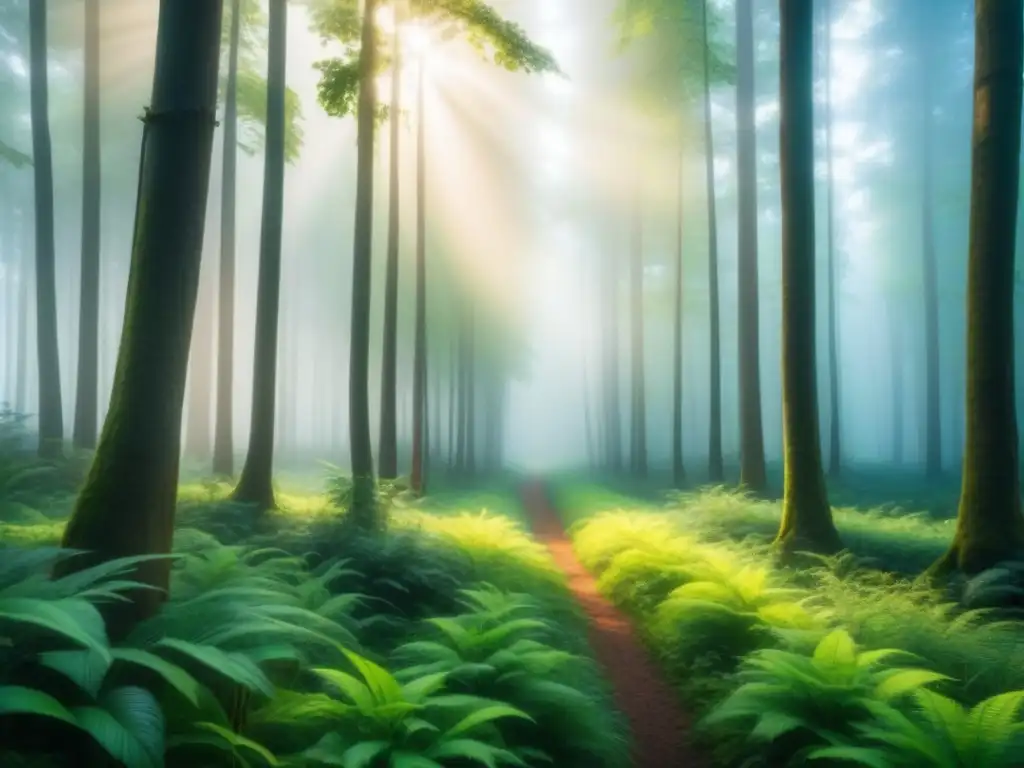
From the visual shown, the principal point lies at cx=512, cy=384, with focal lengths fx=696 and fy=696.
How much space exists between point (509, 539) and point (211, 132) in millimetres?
8049

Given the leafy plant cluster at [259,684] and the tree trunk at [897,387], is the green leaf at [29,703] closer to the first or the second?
the leafy plant cluster at [259,684]

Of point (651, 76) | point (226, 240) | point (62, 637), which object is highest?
point (651, 76)

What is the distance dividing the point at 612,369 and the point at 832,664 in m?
30.6

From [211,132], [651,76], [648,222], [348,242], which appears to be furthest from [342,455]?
[211,132]

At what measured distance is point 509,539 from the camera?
11.6 m

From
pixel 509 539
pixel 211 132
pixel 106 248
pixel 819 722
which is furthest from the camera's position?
pixel 106 248

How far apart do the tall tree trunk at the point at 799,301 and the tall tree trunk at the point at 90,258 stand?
564 inches

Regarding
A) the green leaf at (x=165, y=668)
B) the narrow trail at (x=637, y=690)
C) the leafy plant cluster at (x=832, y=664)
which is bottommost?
the narrow trail at (x=637, y=690)

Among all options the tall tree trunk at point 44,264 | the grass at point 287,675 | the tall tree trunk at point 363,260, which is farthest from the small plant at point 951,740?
the tall tree trunk at point 44,264

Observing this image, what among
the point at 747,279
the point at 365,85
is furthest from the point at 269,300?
the point at 747,279

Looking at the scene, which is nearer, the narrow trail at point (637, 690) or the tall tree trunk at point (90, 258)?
the narrow trail at point (637, 690)

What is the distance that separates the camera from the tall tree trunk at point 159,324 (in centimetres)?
478

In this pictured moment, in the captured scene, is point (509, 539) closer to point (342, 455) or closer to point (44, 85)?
point (44, 85)

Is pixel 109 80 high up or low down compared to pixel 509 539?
up
